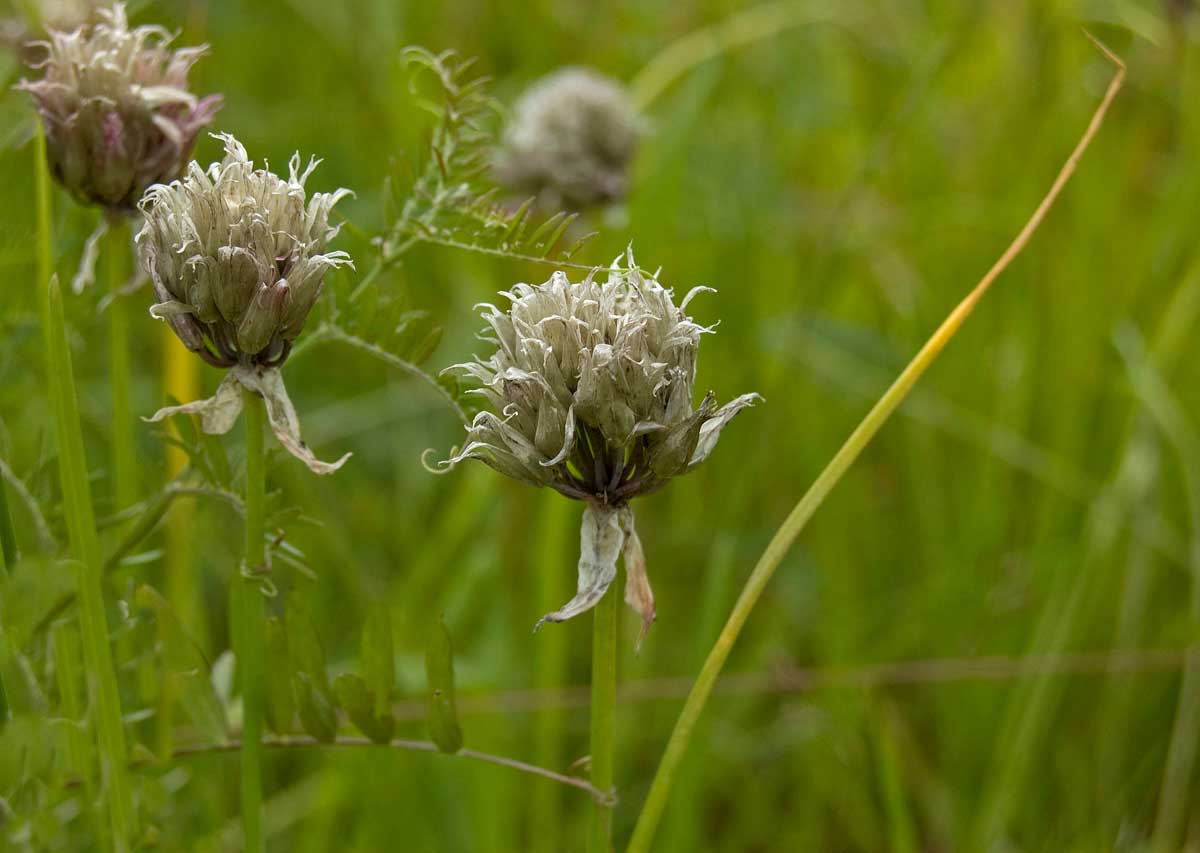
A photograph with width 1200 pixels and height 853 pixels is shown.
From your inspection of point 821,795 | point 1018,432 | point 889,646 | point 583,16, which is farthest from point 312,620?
point 583,16

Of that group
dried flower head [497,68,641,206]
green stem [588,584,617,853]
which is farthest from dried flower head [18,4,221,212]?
dried flower head [497,68,641,206]

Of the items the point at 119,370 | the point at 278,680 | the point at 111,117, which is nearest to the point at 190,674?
the point at 278,680

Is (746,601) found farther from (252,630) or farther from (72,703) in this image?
(72,703)

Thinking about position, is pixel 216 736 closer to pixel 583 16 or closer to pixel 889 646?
pixel 889 646

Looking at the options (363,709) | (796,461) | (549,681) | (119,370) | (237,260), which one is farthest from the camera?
(796,461)

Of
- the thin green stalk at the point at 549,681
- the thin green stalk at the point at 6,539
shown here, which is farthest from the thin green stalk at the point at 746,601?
the thin green stalk at the point at 549,681

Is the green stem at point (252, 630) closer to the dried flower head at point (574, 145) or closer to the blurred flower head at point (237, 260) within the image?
the blurred flower head at point (237, 260)

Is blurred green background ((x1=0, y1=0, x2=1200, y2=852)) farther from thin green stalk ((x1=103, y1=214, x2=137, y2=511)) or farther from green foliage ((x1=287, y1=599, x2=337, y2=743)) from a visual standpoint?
green foliage ((x1=287, y1=599, x2=337, y2=743))
